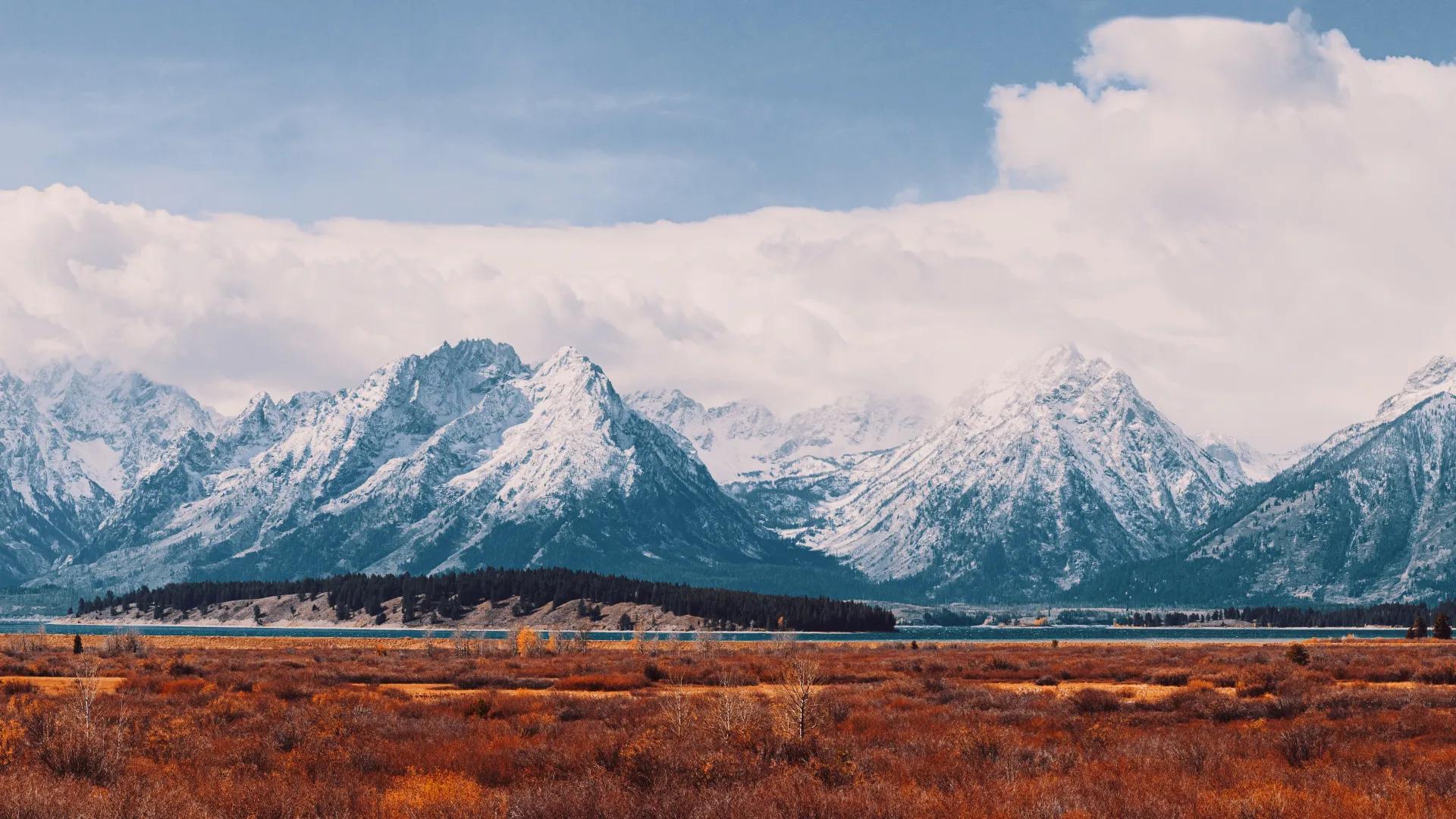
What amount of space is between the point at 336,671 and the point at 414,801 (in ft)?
150

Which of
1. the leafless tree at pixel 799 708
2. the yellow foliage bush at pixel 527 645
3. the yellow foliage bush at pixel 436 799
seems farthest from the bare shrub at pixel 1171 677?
the yellow foliage bush at pixel 527 645

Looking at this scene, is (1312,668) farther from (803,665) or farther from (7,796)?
(7,796)

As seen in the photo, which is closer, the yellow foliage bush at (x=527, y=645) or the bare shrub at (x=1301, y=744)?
the bare shrub at (x=1301, y=744)

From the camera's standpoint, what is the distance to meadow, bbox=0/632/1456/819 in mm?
21188

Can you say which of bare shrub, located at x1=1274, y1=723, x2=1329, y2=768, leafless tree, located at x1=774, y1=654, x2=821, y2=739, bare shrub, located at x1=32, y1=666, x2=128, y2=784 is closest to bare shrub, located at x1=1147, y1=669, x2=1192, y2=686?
bare shrub, located at x1=1274, y1=723, x2=1329, y2=768

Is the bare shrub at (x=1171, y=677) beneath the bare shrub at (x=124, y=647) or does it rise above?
above

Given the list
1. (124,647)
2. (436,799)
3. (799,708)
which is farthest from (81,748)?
(124,647)

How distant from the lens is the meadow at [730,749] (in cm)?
2119

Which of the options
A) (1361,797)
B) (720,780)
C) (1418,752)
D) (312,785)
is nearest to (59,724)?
(312,785)

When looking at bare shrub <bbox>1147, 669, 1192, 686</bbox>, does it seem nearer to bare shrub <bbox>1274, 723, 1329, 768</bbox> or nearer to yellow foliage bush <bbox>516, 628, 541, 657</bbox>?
bare shrub <bbox>1274, 723, 1329, 768</bbox>

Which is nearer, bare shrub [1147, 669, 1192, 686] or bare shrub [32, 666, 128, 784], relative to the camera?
bare shrub [32, 666, 128, 784]

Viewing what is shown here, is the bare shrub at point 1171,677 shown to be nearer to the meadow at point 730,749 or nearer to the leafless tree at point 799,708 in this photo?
the meadow at point 730,749

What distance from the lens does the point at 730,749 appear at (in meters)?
27.0

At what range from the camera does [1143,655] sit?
309 ft
